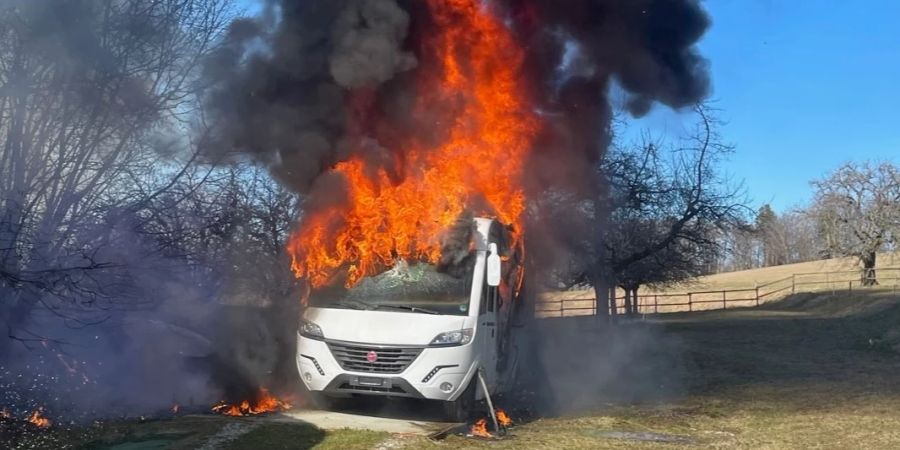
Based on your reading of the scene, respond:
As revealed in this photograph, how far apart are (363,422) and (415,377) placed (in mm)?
991

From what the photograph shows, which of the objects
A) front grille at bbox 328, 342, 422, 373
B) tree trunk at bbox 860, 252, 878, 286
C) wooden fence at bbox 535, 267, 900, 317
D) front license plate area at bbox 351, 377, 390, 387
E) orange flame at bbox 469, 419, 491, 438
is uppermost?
tree trunk at bbox 860, 252, 878, 286

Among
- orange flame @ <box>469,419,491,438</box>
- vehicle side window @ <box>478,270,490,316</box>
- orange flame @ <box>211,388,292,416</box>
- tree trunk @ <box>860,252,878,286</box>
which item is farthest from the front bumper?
tree trunk @ <box>860,252,878,286</box>

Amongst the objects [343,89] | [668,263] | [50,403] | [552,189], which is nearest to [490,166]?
[343,89]

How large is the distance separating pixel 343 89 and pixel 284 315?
334cm

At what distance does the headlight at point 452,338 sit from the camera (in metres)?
8.68

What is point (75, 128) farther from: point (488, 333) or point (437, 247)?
point (488, 333)

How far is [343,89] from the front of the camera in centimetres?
1110

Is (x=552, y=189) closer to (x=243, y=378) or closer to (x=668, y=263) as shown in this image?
(x=243, y=378)

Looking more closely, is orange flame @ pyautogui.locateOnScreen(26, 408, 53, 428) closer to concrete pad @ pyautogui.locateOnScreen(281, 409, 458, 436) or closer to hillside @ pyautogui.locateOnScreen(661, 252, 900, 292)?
concrete pad @ pyautogui.locateOnScreen(281, 409, 458, 436)

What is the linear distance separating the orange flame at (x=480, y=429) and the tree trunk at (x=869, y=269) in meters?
36.1

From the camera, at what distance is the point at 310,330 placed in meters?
9.14

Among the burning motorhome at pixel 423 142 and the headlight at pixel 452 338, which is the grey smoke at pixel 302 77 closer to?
the burning motorhome at pixel 423 142

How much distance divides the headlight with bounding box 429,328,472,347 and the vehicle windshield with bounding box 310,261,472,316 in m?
0.24

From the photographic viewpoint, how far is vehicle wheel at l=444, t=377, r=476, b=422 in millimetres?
8953
